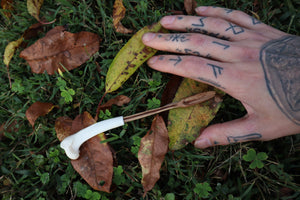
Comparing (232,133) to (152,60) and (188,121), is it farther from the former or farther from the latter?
(152,60)

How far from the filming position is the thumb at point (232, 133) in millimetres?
2111

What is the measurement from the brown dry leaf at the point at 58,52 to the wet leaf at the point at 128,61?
1.30ft

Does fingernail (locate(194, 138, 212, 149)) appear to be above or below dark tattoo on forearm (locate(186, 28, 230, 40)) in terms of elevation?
below

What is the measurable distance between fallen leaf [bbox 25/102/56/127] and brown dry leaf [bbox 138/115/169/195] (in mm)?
1037

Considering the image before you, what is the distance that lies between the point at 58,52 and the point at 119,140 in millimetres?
1079

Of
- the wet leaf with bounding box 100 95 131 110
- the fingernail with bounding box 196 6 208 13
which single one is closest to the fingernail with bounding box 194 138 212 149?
the wet leaf with bounding box 100 95 131 110

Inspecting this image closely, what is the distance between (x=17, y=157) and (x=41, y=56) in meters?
1.03

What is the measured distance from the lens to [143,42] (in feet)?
7.74

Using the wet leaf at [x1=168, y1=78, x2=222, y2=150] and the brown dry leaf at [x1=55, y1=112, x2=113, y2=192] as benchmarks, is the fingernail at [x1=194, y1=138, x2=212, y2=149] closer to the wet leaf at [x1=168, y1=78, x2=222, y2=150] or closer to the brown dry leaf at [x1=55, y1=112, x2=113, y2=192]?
the wet leaf at [x1=168, y1=78, x2=222, y2=150]

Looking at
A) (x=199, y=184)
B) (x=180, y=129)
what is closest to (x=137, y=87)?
(x=180, y=129)

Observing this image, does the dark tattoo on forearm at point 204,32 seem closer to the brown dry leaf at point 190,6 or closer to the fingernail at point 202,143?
the brown dry leaf at point 190,6

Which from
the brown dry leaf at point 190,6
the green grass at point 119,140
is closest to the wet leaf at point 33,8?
the green grass at point 119,140

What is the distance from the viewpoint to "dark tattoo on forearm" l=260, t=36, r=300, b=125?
208 centimetres

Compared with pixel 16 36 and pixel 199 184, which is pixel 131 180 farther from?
pixel 16 36
